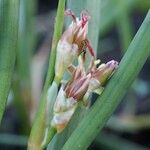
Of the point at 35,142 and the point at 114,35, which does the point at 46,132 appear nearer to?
the point at 35,142

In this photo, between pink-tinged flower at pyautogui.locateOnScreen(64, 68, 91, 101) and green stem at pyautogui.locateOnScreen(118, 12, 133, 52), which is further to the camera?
green stem at pyautogui.locateOnScreen(118, 12, 133, 52)

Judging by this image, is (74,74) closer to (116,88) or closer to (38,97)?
(116,88)

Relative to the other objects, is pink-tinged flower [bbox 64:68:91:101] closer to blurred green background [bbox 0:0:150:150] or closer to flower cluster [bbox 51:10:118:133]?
flower cluster [bbox 51:10:118:133]

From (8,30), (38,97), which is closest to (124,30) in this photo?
(38,97)

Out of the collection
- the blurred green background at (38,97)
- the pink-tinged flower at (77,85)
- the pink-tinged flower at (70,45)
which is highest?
the pink-tinged flower at (70,45)

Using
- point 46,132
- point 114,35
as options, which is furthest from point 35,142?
point 114,35

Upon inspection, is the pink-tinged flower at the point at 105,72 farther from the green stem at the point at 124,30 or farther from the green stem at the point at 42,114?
the green stem at the point at 124,30

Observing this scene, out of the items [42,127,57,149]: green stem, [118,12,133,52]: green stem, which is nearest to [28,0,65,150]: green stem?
[42,127,57,149]: green stem

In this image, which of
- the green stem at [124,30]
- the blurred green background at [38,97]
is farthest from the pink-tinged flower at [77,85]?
the green stem at [124,30]
